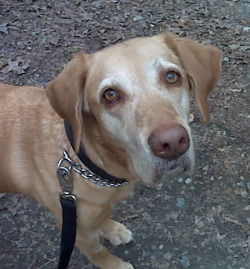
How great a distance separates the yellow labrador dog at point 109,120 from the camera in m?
2.27

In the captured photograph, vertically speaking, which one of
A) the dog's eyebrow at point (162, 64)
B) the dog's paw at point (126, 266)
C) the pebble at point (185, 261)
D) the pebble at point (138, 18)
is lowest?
the dog's paw at point (126, 266)

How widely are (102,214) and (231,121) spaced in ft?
7.07

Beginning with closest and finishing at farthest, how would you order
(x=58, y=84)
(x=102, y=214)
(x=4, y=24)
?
(x=58, y=84) < (x=102, y=214) < (x=4, y=24)

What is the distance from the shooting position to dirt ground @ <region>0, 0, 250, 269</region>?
3.72m

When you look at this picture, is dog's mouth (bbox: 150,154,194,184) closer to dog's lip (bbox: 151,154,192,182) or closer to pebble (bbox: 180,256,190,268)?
dog's lip (bbox: 151,154,192,182)

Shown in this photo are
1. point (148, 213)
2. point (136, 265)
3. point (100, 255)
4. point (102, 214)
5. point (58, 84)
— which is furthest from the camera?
point (148, 213)

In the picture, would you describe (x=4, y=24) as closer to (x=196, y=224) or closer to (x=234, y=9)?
(x=234, y=9)

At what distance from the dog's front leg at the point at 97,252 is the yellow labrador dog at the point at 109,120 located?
0.06ft

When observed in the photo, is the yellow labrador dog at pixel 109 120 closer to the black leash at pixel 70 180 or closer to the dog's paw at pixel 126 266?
the black leash at pixel 70 180

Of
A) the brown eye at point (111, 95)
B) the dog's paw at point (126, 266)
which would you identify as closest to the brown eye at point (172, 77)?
the brown eye at point (111, 95)

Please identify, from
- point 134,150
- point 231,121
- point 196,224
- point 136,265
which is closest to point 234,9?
point 231,121

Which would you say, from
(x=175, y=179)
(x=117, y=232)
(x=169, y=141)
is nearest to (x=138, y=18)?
(x=175, y=179)

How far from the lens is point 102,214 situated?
2936mm

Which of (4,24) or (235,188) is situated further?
(4,24)
